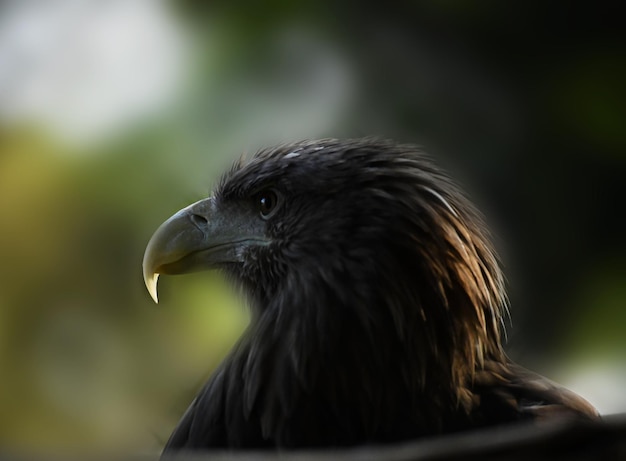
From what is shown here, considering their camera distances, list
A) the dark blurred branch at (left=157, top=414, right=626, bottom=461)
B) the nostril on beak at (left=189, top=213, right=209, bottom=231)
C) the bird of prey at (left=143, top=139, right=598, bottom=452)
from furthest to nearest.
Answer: the nostril on beak at (left=189, top=213, right=209, bottom=231) < the bird of prey at (left=143, top=139, right=598, bottom=452) < the dark blurred branch at (left=157, top=414, right=626, bottom=461)

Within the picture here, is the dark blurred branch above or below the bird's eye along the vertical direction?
below

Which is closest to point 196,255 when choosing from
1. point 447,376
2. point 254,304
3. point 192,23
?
point 254,304

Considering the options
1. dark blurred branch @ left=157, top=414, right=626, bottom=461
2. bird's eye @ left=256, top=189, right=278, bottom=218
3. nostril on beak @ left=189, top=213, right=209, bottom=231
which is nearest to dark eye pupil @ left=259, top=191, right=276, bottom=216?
bird's eye @ left=256, top=189, right=278, bottom=218

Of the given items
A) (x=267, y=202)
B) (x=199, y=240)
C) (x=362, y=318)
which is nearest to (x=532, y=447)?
(x=362, y=318)

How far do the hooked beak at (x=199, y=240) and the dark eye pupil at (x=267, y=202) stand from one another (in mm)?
45

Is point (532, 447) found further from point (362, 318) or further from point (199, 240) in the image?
point (199, 240)

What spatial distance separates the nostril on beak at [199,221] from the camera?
147 inches

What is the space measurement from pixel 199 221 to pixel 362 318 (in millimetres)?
909

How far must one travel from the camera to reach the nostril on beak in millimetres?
3732

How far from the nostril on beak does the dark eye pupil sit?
234 mm

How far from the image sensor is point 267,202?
3619 mm

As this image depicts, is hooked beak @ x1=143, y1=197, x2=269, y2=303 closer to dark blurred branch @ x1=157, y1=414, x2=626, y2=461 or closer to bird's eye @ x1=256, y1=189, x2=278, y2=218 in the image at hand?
bird's eye @ x1=256, y1=189, x2=278, y2=218

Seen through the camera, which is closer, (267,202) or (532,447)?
(532,447)

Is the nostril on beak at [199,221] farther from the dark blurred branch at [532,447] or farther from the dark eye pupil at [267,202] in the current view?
the dark blurred branch at [532,447]
